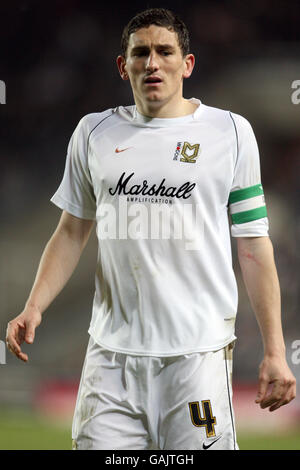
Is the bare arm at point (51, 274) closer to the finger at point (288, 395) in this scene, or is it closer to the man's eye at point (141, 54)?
the man's eye at point (141, 54)

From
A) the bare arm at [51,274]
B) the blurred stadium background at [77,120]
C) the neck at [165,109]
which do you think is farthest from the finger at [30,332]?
the blurred stadium background at [77,120]

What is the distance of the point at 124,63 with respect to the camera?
2.37 meters

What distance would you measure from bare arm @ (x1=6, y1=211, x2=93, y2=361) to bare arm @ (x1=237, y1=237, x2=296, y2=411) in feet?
1.75

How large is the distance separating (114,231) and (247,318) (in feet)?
11.0

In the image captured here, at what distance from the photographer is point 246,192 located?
2.25 m

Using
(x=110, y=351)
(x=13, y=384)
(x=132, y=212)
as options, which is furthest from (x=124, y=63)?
(x=13, y=384)

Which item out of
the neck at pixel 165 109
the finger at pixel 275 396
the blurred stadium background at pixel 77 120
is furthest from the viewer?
the blurred stadium background at pixel 77 120

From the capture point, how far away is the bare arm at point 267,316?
209cm

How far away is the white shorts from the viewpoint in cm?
209

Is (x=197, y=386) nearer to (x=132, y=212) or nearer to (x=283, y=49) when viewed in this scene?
(x=132, y=212)

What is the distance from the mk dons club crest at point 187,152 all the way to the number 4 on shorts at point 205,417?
2.37 feet

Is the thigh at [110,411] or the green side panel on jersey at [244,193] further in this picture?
the green side panel on jersey at [244,193]

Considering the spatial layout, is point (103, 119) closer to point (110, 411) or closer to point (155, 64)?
point (155, 64)

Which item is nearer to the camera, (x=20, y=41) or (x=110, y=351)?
(x=110, y=351)
